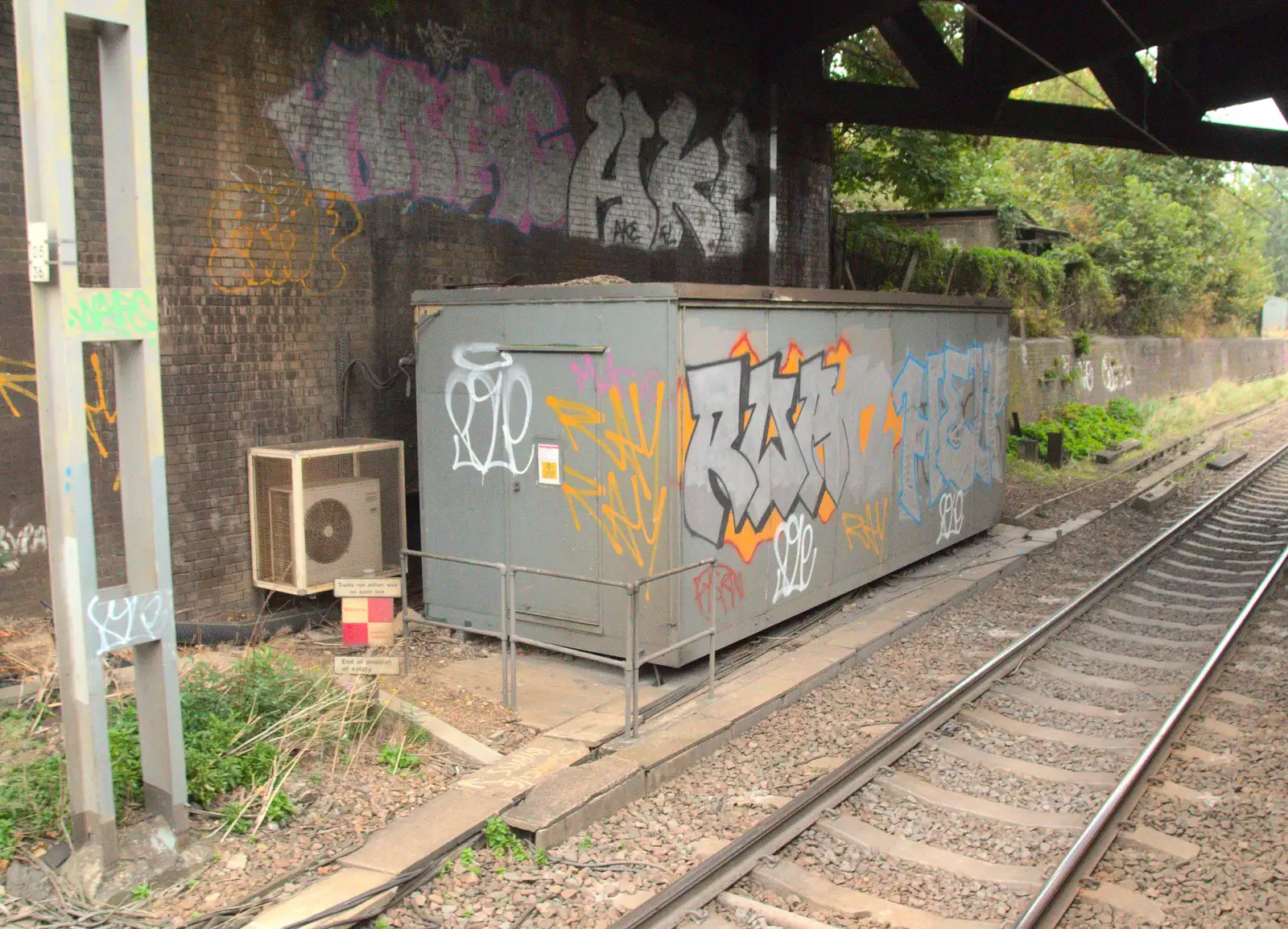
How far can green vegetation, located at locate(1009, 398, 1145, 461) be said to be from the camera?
21.5 meters

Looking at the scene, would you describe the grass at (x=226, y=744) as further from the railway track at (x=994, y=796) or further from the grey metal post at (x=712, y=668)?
the grey metal post at (x=712, y=668)

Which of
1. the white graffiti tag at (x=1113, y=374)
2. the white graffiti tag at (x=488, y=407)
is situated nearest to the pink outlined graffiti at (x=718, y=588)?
the white graffiti tag at (x=488, y=407)

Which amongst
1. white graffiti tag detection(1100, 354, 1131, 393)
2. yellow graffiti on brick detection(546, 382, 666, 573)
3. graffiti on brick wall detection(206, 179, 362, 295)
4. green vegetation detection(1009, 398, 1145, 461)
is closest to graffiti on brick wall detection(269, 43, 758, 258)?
graffiti on brick wall detection(206, 179, 362, 295)

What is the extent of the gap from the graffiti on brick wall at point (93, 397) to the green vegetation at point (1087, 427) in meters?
16.7

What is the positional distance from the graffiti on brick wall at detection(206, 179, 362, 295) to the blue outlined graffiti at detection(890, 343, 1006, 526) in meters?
5.63

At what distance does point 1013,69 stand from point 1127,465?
8197mm

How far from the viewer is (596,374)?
828 centimetres

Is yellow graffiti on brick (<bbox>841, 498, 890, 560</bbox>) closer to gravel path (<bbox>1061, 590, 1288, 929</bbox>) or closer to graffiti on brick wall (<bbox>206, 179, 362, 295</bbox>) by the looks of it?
gravel path (<bbox>1061, 590, 1288, 929</bbox>)

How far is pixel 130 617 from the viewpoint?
5188mm

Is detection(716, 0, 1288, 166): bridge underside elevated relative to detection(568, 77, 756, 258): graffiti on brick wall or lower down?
elevated

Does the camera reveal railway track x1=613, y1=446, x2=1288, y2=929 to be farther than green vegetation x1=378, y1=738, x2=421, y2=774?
No

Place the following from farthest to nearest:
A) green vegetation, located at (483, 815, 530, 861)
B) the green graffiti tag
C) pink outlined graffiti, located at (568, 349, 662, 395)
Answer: pink outlined graffiti, located at (568, 349, 662, 395) < green vegetation, located at (483, 815, 530, 861) < the green graffiti tag

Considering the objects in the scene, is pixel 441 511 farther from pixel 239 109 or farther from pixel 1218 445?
pixel 1218 445

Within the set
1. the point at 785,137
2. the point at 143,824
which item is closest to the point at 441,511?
the point at 143,824
